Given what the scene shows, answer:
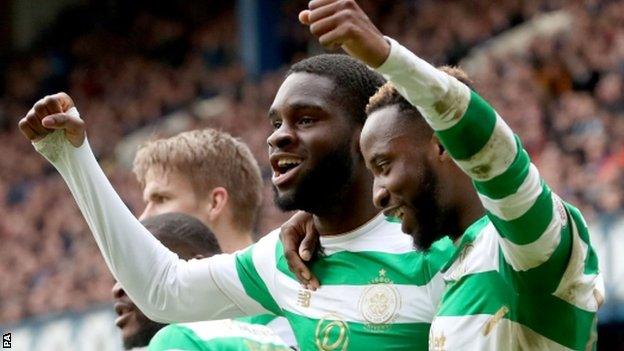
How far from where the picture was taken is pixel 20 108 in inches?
808

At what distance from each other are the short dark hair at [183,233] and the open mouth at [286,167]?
78 cm

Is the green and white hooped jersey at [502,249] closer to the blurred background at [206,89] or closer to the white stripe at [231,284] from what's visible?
the white stripe at [231,284]

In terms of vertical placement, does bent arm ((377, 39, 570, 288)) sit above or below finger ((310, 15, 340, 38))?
below

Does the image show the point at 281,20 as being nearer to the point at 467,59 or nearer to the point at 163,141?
the point at 467,59

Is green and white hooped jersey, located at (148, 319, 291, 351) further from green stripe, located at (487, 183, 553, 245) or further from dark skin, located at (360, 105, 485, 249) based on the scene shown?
green stripe, located at (487, 183, 553, 245)

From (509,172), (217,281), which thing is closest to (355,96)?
(217,281)

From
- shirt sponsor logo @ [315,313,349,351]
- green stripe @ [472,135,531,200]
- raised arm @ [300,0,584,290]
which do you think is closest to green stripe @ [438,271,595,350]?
raised arm @ [300,0,584,290]

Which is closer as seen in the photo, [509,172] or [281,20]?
[509,172]

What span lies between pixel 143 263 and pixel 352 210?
1.86 ft

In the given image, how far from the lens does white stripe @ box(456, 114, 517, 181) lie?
124 inches

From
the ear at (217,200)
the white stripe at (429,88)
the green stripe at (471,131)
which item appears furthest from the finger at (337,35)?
the ear at (217,200)

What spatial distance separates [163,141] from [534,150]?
5211 mm

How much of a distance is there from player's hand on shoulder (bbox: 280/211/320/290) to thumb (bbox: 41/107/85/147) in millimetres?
608

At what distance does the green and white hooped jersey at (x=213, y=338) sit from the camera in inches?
168
